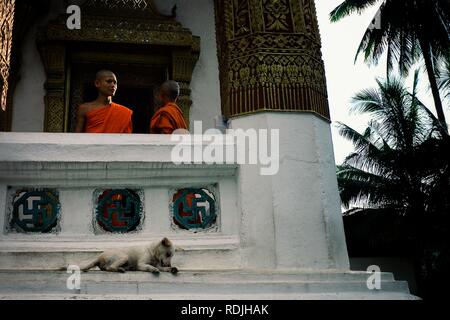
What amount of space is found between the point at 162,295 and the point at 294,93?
5.37 ft

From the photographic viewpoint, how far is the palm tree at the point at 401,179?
557 inches

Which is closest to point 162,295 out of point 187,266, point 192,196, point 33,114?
point 187,266

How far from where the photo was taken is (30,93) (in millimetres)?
7539

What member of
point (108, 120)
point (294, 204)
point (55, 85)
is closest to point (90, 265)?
point (294, 204)

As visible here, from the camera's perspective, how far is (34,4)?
7.66 metres

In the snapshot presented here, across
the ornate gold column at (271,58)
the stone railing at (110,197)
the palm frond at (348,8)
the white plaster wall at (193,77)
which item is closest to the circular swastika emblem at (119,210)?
the stone railing at (110,197)

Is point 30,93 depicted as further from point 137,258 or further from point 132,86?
point 137,258

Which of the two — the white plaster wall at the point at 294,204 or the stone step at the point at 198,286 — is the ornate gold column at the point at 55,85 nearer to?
the white plaster wall at the point at 294,204

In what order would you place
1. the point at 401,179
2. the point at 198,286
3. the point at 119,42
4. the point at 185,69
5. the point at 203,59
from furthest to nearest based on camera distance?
1. the point at 401,179
2. the point at 203,59
3. the point at 185,69
4. the point at 119,42
5. the point at 198,286

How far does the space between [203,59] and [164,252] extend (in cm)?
513

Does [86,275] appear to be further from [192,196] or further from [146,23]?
[146,23]

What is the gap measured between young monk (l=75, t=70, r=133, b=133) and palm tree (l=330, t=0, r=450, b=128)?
13043 millimetres

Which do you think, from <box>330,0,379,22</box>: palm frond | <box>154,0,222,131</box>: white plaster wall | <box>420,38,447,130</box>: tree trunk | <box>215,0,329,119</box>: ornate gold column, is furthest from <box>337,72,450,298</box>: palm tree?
<box>215,0,329,119</box>: ornate gold column
